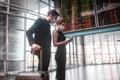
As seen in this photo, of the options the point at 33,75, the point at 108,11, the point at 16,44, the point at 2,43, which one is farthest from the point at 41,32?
the point at 16,44

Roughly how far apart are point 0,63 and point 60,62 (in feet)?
16.9

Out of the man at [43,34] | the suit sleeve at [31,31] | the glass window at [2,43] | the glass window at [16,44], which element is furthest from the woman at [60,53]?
the glass window at [16,44]

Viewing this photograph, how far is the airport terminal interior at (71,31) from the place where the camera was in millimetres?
3291

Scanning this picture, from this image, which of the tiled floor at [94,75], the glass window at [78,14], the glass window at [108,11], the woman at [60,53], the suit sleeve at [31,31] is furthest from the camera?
the tiled floor at [94,75]

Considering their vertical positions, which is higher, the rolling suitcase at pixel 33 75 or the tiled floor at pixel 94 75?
the rolling suitcase at pixel 33 75

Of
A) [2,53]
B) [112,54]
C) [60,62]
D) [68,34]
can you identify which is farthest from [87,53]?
[60,62]

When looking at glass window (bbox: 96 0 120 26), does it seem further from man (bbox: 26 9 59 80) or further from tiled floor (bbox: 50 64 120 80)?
man (bbox: 26 9 59 80)

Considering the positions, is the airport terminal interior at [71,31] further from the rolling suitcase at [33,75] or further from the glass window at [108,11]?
the rolling suitcase at [33,75]

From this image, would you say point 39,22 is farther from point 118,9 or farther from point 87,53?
point 87,53

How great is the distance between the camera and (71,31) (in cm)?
364

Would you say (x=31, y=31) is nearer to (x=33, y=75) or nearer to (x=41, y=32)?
(x=41, y=32)

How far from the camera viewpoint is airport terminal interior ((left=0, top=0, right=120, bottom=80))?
10.8 ft

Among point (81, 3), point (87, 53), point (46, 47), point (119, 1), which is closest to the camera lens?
point (46, 47)

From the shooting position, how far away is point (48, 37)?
6.79ft
